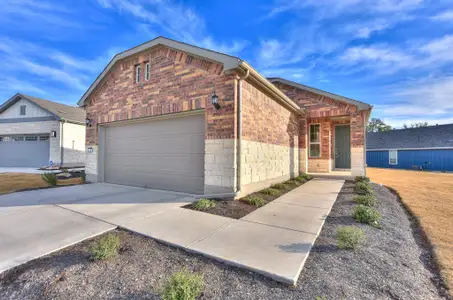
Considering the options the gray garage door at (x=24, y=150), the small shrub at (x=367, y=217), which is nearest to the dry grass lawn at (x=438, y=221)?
the small shrub at (x=367, y=217)

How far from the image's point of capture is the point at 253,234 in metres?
3.44

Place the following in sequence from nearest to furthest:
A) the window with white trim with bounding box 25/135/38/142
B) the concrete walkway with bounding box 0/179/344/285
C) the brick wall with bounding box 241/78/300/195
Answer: the concrete walkway with bounding box 0/179/344/285, the brick wall with bounding box 241/78/300/195, the window with white trim with bounding box 25/135/38/142

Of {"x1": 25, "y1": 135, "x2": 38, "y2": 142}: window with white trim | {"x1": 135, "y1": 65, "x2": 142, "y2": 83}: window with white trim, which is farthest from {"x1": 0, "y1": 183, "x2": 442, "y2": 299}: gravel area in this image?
{"x1": 25, "y1": 135, "x2": 38, "y2": 142}: window with white trim

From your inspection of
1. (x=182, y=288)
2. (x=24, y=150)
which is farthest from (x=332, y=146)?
(x=24, y=150)

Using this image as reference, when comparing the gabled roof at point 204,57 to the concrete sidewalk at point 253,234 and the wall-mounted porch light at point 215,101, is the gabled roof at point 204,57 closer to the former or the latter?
the wall-mounted porch light at point 215,101

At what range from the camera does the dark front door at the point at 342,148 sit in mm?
12648

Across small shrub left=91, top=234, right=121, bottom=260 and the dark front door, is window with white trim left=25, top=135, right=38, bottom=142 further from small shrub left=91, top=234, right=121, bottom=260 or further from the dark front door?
the dark front door

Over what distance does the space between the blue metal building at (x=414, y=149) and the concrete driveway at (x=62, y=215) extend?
2716 cm

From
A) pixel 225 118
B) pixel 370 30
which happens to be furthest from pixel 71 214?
pixel 370 30

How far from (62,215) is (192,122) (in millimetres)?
3933

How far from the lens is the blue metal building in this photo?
2081cm

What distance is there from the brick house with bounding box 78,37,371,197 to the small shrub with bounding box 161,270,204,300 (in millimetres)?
3624

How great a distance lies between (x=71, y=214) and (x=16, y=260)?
77.0 inches

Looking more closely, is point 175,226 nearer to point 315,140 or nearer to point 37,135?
point 315,140
